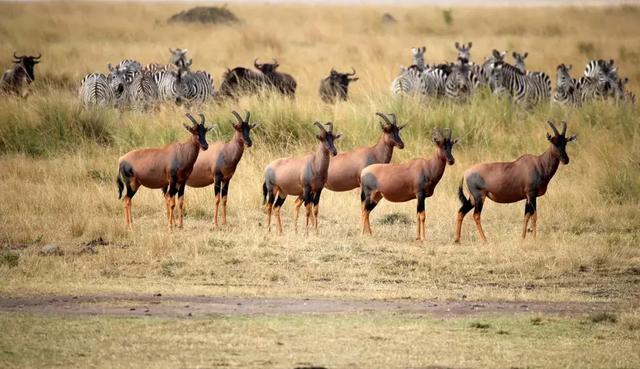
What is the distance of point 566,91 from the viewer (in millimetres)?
24875

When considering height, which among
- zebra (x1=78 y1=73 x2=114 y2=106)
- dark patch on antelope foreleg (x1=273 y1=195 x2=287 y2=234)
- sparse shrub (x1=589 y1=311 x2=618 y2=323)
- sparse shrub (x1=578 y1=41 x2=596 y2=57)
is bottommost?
sparse shrub (x1=589 y1=311 x2=618 y2=323)

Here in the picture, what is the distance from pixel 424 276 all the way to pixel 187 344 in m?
3.64

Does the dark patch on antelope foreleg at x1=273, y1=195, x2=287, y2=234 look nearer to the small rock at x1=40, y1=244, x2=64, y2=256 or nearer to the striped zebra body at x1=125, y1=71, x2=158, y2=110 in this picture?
the small rock at x1=40, y1=244, x2=64, y2=256

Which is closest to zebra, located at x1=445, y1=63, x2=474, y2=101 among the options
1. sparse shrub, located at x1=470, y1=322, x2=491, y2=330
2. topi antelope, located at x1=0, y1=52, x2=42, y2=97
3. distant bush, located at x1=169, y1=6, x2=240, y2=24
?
topi antelope, located at x1=0, y1=52, x2=42, y2=97

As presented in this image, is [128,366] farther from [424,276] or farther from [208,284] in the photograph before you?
[424,276]

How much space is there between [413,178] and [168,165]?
102 inches

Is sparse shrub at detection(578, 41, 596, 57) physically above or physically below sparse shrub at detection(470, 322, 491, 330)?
above

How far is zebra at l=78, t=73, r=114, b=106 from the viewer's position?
23.4m

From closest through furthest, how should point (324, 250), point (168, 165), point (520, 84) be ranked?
point (324, 250) < point (168, 165) < point (520, 84)

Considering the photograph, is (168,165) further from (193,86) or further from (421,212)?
(193,86)

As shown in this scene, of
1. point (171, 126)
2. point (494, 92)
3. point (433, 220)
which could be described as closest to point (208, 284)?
point (433, 220)

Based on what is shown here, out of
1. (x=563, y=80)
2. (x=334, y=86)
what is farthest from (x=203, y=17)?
(x=563, y=80)

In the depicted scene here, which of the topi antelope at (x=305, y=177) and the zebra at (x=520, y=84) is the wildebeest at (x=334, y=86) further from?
the topi antelope at (x=305, y=177)

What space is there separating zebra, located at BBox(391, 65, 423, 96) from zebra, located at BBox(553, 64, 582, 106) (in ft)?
8.26
